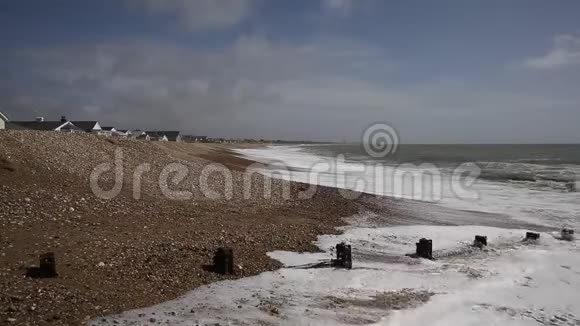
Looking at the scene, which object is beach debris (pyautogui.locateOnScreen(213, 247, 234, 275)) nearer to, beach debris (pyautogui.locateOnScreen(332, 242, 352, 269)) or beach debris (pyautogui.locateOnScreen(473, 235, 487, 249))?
beach debris (pyautogui.locateOnScreen(332, 242, 352, 269))

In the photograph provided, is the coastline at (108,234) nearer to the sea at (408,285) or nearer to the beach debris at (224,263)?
the beach debris at (224,263)

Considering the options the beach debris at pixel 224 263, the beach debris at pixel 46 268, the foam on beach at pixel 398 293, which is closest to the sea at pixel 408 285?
the foam on beach at pixel 398 293

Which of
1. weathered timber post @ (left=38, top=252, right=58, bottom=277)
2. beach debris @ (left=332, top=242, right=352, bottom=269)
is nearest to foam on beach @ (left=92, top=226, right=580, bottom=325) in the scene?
beach debris @ (left=332, top=242, right=352, bottom=269)

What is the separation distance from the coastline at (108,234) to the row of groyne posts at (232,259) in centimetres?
20

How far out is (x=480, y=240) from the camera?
11.8 meters

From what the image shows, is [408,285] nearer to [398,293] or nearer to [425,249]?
[398,293]

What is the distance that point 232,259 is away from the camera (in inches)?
339

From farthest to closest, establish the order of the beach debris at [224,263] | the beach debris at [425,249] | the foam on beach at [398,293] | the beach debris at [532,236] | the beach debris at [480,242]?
the beach debris at [532,236] < the beach debris at [480,242] < the beach debris at [425,249] < the beach debris at [224,263] < the foam on beach at [398,293]

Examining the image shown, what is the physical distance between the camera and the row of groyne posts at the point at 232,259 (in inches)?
285

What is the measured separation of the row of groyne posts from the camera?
23.7ft

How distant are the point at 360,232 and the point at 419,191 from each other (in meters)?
12.3

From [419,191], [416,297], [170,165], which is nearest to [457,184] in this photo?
[419,191]

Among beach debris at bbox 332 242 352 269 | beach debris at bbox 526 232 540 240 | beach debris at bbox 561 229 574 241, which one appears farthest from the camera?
beach debris at bbox 561 229 574 241

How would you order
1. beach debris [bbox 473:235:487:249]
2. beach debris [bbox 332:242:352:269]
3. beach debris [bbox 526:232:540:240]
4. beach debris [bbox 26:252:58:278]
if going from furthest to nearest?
1. beach debris [bbox 526:232:540:240]
2. beach debris [bbox 473:235:487:249]
3. beach debris [bbox 332:242:352:269]
4. beach debris [bbox 26:252:58:278]
